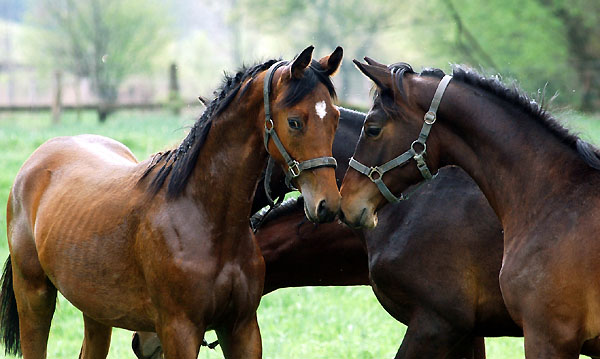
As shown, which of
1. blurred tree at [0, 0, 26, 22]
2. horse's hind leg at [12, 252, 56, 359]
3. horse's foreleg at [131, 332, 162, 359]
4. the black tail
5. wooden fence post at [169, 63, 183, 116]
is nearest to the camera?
horse's hind leg at [12, 252, 56, 359]

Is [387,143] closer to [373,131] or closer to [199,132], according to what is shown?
[373,131]

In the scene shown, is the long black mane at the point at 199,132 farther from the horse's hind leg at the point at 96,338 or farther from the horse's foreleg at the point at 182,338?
the horse's hind leg at the point at 96,338

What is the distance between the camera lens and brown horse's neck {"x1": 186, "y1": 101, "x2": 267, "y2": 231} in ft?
12.9

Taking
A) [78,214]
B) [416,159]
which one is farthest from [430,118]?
[78,214]

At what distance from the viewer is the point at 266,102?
377cm

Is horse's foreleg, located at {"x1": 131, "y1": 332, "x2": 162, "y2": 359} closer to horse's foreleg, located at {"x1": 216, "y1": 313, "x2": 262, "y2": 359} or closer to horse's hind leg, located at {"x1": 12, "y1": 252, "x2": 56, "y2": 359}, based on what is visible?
horse's hind leg, located at {"x1": 12, "y1": 252, "x2": 56, "y2": 359}

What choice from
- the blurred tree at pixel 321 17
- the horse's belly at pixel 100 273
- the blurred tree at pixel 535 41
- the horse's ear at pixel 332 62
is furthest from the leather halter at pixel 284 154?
the blurred tree at pixel 321 17

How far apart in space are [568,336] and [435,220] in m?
1.17

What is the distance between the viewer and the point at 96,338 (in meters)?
5.06

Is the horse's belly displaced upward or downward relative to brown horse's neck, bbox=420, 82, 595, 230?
downward

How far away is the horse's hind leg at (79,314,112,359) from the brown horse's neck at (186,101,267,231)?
152cm

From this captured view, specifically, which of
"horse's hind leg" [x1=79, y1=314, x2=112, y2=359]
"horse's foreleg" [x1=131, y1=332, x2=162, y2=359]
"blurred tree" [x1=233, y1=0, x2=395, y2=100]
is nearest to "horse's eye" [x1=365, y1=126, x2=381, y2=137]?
"horse's foreleg" [x1=131, y1=332, x2=162, y2=359]

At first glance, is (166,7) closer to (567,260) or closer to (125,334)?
(125,334)

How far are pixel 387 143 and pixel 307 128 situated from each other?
0.55m
